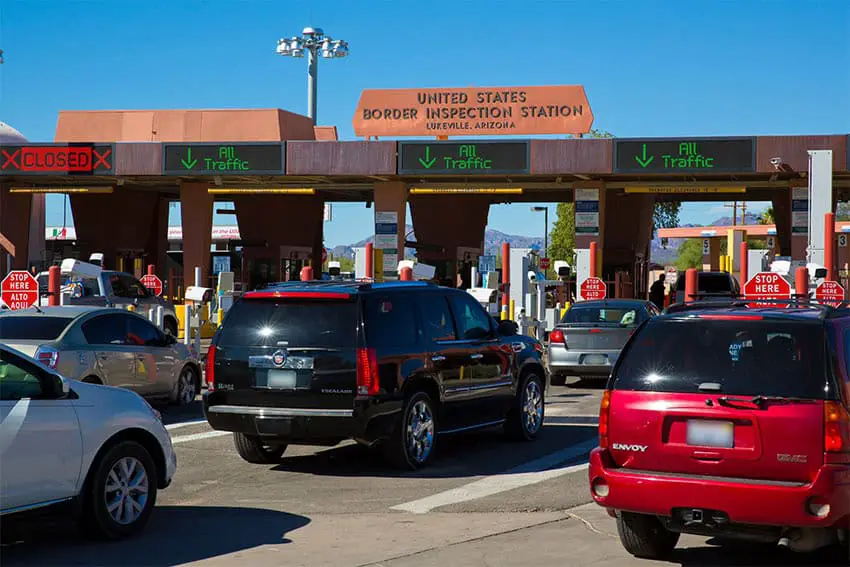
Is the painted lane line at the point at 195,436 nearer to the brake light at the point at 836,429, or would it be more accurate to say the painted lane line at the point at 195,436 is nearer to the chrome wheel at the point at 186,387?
the chrome wheel at the point at 186,387

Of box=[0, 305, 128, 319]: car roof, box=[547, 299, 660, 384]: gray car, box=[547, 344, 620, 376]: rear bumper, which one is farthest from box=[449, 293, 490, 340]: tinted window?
box=[547, 344, 620, 376]: rear bumper

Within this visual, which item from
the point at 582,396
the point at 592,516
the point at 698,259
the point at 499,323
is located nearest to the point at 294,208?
the point at 582,396

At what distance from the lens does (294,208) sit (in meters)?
47.9

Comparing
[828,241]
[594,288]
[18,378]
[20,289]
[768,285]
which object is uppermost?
[828,241]

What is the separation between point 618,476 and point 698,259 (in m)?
149

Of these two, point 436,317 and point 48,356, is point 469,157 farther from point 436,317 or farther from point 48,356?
point 436,317

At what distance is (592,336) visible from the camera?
19.9m

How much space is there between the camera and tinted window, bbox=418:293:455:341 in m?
12.2

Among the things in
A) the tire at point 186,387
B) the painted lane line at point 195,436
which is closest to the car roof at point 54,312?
the tire at point 186,387

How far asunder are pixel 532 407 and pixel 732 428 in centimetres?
681

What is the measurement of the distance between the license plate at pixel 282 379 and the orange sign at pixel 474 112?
86.3ft

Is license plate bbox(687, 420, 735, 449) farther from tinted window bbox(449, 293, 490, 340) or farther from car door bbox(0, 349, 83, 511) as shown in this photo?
tinted window bbox(449, 293, 490, 340)

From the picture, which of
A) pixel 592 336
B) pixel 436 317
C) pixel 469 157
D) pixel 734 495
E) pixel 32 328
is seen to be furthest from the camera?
pixel 469 157

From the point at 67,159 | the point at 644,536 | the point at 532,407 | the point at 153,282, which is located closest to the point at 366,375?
the point at 532,407
